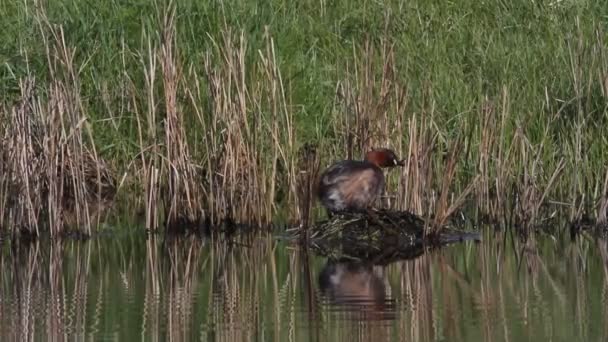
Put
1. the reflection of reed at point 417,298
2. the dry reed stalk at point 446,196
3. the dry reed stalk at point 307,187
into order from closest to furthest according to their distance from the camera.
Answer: the reflection of reed at point 417,298 < the dry reed stalk at point 446,196 < the dry reed stalk at point 307,187

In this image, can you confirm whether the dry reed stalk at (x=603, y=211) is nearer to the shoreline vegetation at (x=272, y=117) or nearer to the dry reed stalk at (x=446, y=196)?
the shoreline vegetation at (x=272, y=117)

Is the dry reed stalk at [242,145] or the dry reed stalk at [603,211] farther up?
the dry reed stalk at [242,145]

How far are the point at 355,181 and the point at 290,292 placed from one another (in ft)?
7.65

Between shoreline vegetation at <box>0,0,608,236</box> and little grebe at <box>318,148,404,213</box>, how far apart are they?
15cm

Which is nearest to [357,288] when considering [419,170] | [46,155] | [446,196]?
[446,196]

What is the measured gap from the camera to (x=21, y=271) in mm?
11141

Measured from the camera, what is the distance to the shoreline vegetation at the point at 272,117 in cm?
1253

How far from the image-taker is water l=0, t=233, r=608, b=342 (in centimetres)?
852

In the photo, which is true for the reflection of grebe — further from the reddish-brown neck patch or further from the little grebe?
the reddish-brown neck patch

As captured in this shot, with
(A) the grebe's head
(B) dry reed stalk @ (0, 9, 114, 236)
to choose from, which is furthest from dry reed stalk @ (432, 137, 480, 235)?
(B) dry reed stalk @ (0, 9, 114, 236)

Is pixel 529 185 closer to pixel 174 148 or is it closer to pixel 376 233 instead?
pixel 376 233

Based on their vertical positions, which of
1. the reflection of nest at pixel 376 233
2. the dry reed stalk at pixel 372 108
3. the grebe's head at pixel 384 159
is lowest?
the reflection of nest at pixel 376 233

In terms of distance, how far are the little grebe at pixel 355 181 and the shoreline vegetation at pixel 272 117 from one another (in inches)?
5.7

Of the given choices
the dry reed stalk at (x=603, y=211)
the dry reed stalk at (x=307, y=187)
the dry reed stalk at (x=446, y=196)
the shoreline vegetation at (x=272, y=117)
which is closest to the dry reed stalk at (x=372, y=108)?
the shoreline vegetation at (x=272, y=117)
